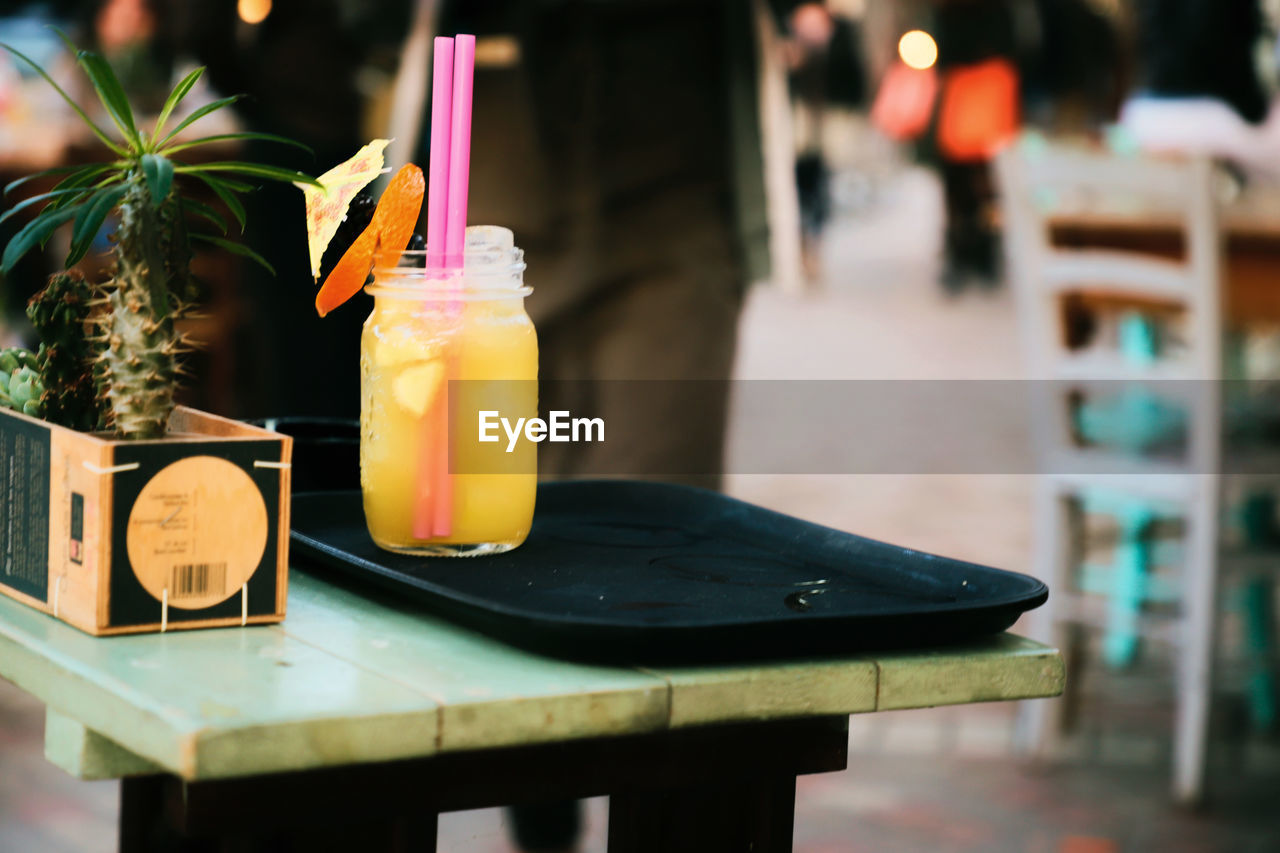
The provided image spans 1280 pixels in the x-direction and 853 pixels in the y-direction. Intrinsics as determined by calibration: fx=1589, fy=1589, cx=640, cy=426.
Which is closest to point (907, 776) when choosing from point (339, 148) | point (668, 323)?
point (668, 323)

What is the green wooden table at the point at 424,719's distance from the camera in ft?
2.35

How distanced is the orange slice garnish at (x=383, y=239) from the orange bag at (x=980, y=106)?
35.8ft

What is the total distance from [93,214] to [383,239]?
202 millimetres

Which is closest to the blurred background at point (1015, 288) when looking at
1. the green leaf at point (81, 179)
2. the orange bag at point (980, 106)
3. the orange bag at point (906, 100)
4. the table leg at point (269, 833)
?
the table leg at point (269, 833)

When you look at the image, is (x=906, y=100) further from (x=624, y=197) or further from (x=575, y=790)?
(x=575, y=790)

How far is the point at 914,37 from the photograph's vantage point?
541 inches

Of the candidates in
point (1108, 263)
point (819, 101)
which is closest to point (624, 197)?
point (1108, 263)

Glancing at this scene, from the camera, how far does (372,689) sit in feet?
2.47

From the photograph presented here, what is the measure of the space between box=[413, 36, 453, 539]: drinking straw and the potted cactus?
0.08 m

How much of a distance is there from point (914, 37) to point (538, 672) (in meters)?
13.6

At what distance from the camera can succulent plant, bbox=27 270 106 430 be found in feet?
3.05

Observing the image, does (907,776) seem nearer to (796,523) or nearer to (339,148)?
(339,148)

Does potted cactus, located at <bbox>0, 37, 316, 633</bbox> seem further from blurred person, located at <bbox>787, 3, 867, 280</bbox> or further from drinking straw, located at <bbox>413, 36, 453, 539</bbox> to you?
blurred person, located at <bbox>787, 3, 867, 280</bbox>

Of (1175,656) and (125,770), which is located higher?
(125,770)
